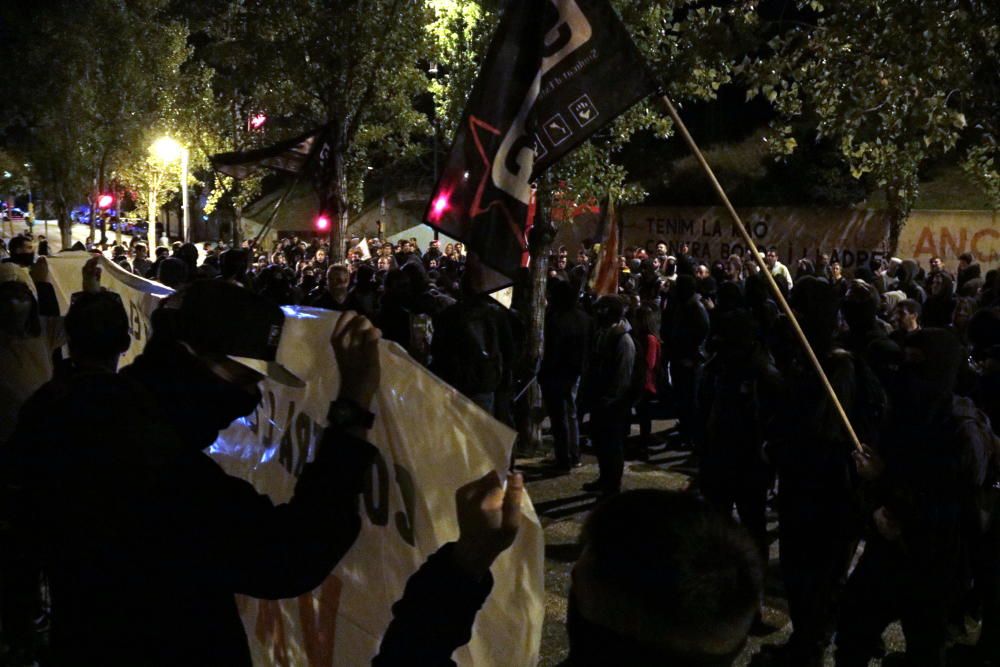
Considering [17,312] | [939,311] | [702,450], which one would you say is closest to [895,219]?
[939,311]

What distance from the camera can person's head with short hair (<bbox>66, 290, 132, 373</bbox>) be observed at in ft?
9.89

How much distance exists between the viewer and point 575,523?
28.1ft

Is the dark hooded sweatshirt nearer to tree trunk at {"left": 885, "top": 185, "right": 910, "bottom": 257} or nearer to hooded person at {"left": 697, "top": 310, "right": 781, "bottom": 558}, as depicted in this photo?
hooded person at {"left": 697, "top": 310, "right": 781, "bottom": 558}

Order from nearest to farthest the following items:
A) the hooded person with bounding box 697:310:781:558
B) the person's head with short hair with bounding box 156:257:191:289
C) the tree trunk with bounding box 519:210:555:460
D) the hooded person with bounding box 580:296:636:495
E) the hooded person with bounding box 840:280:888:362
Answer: the hooded person with bounding box 697:310:781:558 < the hooded person with bounding box 840:280:888:362 < the hooded person with bounding box 580:296:636:495 < the person's head with short hair with bounding box 156:257:191:289 < the tree trunk with bounding box 519:210:555:460

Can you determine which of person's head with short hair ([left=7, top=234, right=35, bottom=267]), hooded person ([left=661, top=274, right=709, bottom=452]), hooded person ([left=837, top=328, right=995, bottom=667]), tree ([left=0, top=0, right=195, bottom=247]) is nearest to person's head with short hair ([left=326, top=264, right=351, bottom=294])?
person's head with short hair ([left=7, top=234, right=35, bottom=267])

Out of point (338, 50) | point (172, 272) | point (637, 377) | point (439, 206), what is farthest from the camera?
point (338, 50)

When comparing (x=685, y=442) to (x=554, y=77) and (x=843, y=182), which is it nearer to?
(x=554, y=77)

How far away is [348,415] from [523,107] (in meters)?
2.56

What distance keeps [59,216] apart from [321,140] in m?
34.5

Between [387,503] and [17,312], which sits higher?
[17,312]

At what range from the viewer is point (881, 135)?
36.6ft

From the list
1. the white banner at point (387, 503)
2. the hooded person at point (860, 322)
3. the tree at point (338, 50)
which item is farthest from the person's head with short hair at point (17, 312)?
the tree at point (338, 50)

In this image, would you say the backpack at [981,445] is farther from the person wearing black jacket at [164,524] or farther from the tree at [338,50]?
the tree at [338,50]

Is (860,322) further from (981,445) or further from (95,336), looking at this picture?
(95,336)
